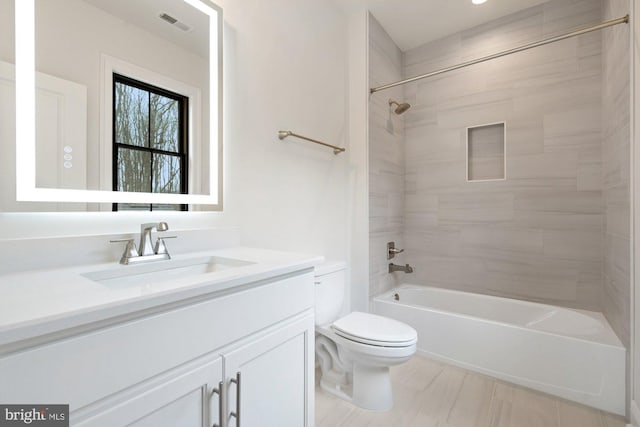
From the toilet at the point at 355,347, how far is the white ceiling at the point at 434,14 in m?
2.07

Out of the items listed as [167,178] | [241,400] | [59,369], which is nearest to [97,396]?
[59,369]

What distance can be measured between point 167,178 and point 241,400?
918 mm

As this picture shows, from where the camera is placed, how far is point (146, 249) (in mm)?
1110

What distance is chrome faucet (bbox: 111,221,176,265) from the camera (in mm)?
1067

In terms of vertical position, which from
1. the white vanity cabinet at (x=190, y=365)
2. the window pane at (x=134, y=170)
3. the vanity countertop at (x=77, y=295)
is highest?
the window pane at (x=134, y=170)

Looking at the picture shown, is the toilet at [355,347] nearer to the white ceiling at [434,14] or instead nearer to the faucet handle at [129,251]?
the faucet handle at [129,251]

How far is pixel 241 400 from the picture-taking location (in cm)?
Answer: 88

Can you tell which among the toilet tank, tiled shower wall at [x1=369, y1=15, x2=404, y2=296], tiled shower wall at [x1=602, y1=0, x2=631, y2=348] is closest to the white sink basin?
the toilet tank

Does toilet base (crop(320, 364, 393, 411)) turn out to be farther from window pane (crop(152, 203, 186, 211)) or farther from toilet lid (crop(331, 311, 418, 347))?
window pane (crop(152, 203, 186, 211))

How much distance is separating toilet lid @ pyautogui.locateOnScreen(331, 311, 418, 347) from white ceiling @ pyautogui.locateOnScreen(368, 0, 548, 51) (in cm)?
232

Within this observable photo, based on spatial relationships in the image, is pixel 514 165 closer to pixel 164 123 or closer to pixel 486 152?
pixel 486 152

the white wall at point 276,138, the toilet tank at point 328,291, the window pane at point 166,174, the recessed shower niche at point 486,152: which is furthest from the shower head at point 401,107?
the window pane at point 166,174

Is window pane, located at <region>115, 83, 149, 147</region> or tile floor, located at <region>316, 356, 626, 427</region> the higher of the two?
window pane, located at <region>115, 83, 149, 147</region>

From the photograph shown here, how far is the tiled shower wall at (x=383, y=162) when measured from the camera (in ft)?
8.04
